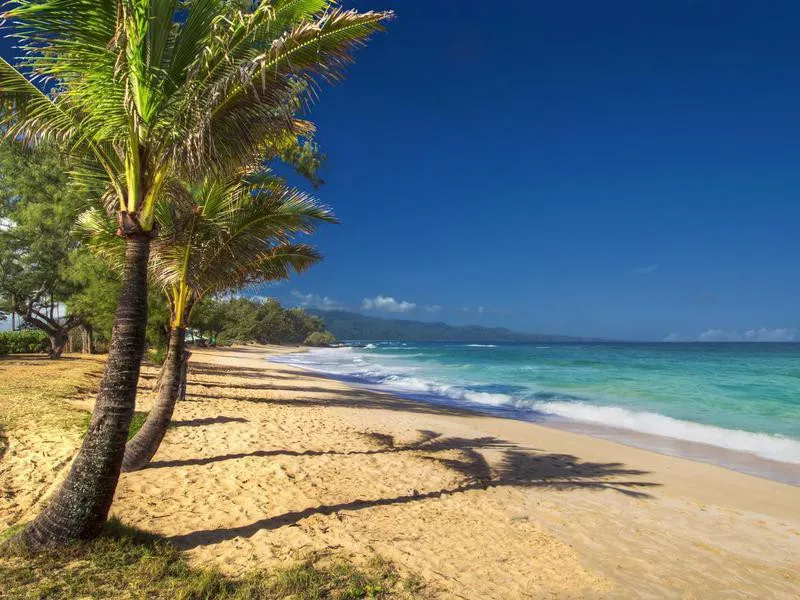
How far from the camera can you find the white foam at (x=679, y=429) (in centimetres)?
1246

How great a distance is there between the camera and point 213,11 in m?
4.43

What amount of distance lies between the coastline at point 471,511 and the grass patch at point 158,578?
0.27 meters

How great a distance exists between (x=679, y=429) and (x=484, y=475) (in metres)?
10.5

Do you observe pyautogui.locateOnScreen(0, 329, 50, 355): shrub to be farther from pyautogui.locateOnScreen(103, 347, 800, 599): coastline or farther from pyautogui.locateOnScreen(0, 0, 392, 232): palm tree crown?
pyautogui.locateOnScreen(0, 0, 392, 232): palm tree crown

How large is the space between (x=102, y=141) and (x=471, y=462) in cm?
737

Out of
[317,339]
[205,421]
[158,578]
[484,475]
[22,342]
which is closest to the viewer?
[158,578]

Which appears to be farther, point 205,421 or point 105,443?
point 205,421

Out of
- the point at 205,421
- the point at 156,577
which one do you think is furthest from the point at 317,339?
the point at 156,577

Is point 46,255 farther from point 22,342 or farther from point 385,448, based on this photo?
point 385,448

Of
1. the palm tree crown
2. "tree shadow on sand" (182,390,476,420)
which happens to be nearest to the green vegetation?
"tree shadow on sand" (182,390,476,420)

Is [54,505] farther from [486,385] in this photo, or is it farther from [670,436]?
[486,385]

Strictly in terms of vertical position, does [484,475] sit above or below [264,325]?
below

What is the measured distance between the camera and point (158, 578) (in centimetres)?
369

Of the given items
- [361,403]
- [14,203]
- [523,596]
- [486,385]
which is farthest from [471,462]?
[14,203]
